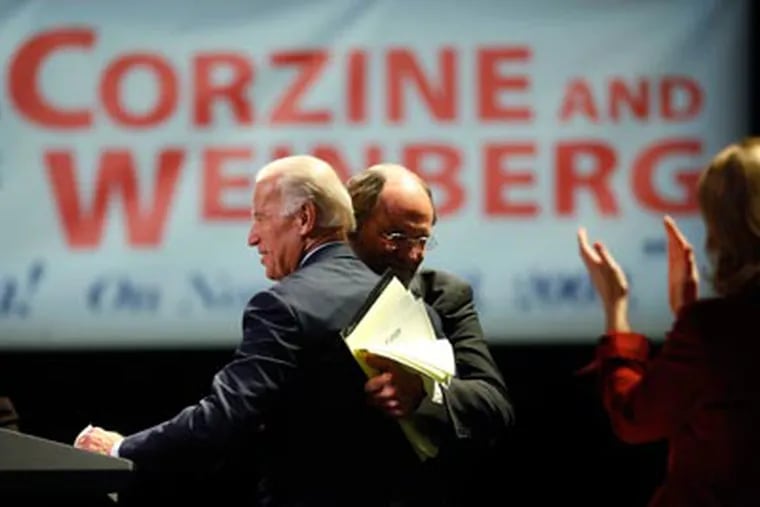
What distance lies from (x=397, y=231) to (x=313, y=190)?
33cm

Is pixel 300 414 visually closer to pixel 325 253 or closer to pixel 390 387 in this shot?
pixel 390 387

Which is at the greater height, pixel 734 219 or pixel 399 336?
pixel 734 219

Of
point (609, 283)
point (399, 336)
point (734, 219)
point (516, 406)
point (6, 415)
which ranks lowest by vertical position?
point (516, 406)

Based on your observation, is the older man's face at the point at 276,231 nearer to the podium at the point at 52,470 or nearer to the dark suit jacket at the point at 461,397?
the dark suit jacket at the point at 461,397

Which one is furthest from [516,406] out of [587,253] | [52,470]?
[52,470]

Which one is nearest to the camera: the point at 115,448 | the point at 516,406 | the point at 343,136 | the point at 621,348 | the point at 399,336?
the point at 621,348

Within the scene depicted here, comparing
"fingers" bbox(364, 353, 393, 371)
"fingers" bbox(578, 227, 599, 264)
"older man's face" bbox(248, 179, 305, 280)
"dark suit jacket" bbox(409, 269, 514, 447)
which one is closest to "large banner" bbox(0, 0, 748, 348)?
"dark suit jacket" bbox(409, 269, 514, 447)

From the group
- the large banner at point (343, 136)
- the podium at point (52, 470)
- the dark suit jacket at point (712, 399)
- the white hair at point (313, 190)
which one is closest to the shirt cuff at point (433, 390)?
the white hair at point (313, 190)

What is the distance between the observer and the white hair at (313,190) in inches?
125

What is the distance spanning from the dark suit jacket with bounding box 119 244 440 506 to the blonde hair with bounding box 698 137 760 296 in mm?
748

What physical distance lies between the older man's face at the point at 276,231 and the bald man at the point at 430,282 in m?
0.29

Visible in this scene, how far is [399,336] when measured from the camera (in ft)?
9.76

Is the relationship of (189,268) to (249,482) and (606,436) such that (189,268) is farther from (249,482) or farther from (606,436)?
(606,436)

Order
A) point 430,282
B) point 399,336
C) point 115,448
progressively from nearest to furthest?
point 399,336
point 115,448
point 430,282
